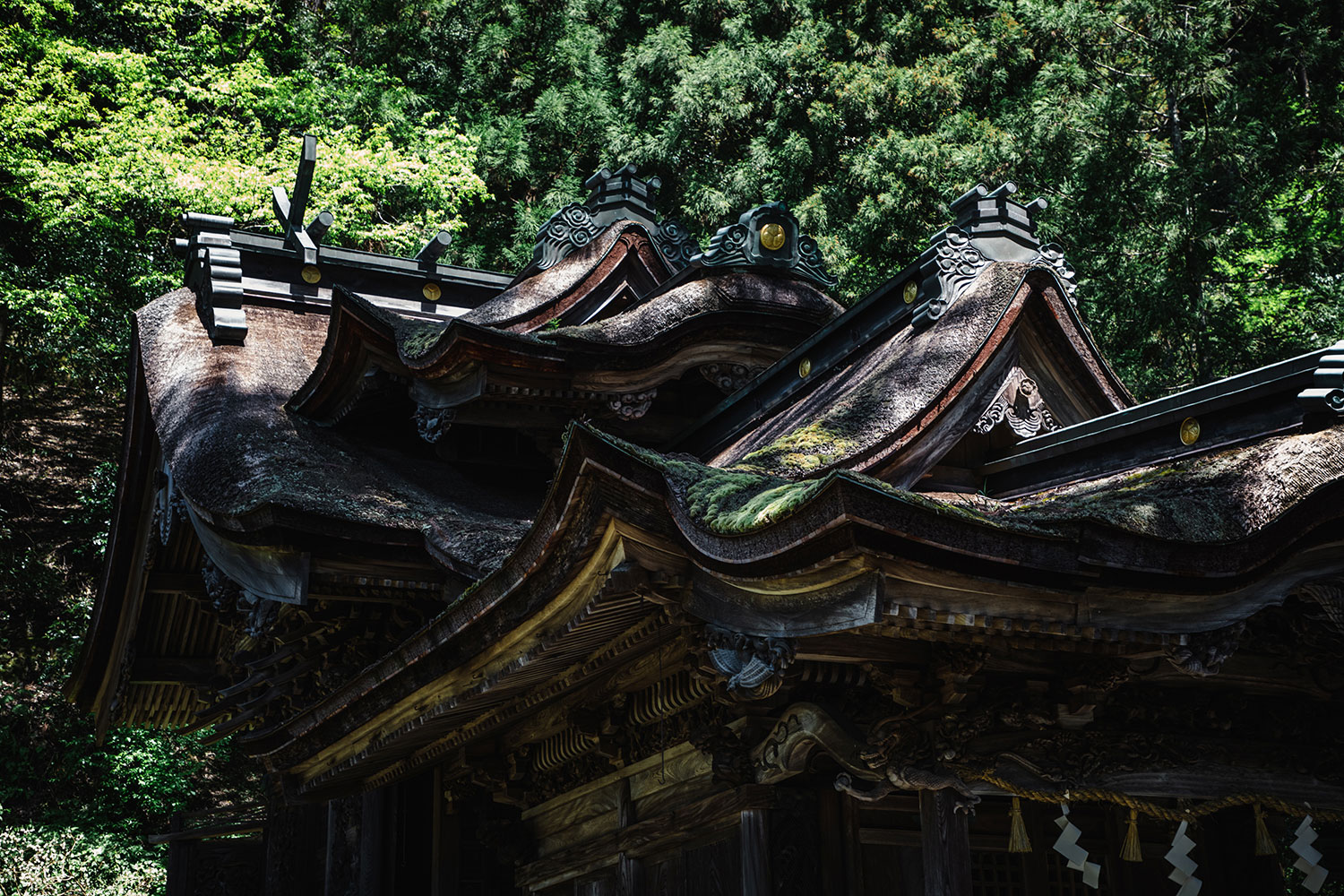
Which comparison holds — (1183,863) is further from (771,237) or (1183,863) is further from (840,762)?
(771,237)

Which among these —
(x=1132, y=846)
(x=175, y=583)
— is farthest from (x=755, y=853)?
(x=175, y=583)

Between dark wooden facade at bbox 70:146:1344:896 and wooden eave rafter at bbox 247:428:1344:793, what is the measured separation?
0.01 metres

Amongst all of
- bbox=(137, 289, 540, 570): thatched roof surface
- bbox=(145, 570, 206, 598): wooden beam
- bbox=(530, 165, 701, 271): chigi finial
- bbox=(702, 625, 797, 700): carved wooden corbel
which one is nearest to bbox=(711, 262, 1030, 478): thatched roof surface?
bbox=(702, 625, 797, 700): carved wooden corbel

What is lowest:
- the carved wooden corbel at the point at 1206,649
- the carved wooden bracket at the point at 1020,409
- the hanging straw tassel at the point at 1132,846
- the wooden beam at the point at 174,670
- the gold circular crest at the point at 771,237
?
the hanging straw tassel at the point at 1132,846

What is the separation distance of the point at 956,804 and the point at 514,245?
20233mm

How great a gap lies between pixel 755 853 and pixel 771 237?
4.12m

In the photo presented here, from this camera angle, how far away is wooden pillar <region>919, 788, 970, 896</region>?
4055 millimetres

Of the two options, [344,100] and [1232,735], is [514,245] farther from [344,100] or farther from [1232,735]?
[1232,735]

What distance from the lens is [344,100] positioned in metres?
22.7

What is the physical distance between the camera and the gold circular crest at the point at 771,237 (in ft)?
25.3

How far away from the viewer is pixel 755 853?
4.72 metres

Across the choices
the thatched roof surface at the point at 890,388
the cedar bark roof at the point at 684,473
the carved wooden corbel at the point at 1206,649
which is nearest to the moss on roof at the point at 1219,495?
the cedar bark roof at the point at 684,473

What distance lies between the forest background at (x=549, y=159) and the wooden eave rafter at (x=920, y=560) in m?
13.8

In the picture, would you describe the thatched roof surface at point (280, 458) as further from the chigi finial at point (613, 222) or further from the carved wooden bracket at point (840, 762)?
the chigi finial at point (613, 222)
